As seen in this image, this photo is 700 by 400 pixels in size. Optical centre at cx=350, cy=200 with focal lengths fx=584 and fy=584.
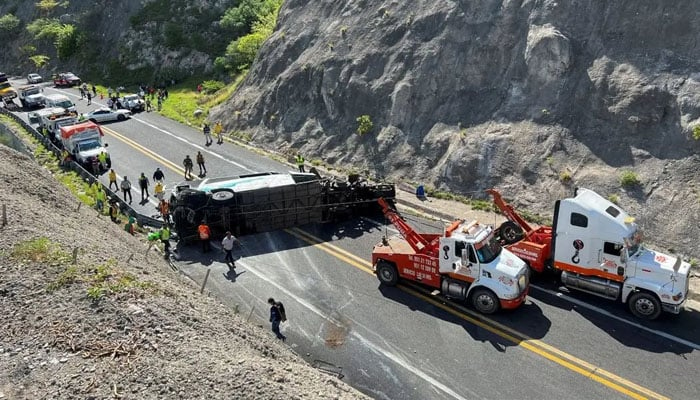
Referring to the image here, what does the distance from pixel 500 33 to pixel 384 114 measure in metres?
7.21

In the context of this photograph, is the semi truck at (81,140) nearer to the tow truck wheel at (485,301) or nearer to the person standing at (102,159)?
the person standing at (102,159)

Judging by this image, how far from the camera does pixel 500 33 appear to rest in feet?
98.0

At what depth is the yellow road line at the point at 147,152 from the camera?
31.8 metres

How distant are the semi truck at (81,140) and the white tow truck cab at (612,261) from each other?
2550cm

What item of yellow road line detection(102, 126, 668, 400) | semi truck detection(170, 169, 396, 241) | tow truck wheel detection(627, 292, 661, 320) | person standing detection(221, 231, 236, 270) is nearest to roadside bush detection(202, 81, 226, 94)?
semi truck detection(170, 169, 396, 241)

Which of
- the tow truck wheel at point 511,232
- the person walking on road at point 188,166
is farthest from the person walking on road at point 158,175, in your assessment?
the tow truck wheel at point 511,232

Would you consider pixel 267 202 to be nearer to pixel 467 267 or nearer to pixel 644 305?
pixel 467 267

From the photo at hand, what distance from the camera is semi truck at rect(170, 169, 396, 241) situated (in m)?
22.6

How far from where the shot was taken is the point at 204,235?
21641mm

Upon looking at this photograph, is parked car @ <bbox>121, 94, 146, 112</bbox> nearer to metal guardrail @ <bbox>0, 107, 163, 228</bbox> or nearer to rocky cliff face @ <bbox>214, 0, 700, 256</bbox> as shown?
metal guardrail @ <bbox>0, 107, 163, 228</bbox>

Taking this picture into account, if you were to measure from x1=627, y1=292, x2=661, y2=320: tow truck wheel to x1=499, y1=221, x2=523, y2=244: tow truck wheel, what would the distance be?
459 centimetres

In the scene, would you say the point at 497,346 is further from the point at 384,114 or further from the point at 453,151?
the point at 384,114

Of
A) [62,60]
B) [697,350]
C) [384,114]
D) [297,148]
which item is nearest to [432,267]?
[697,350]

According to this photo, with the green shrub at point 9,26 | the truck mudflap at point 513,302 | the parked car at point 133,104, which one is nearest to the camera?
the truck mudflap at point 513,302
